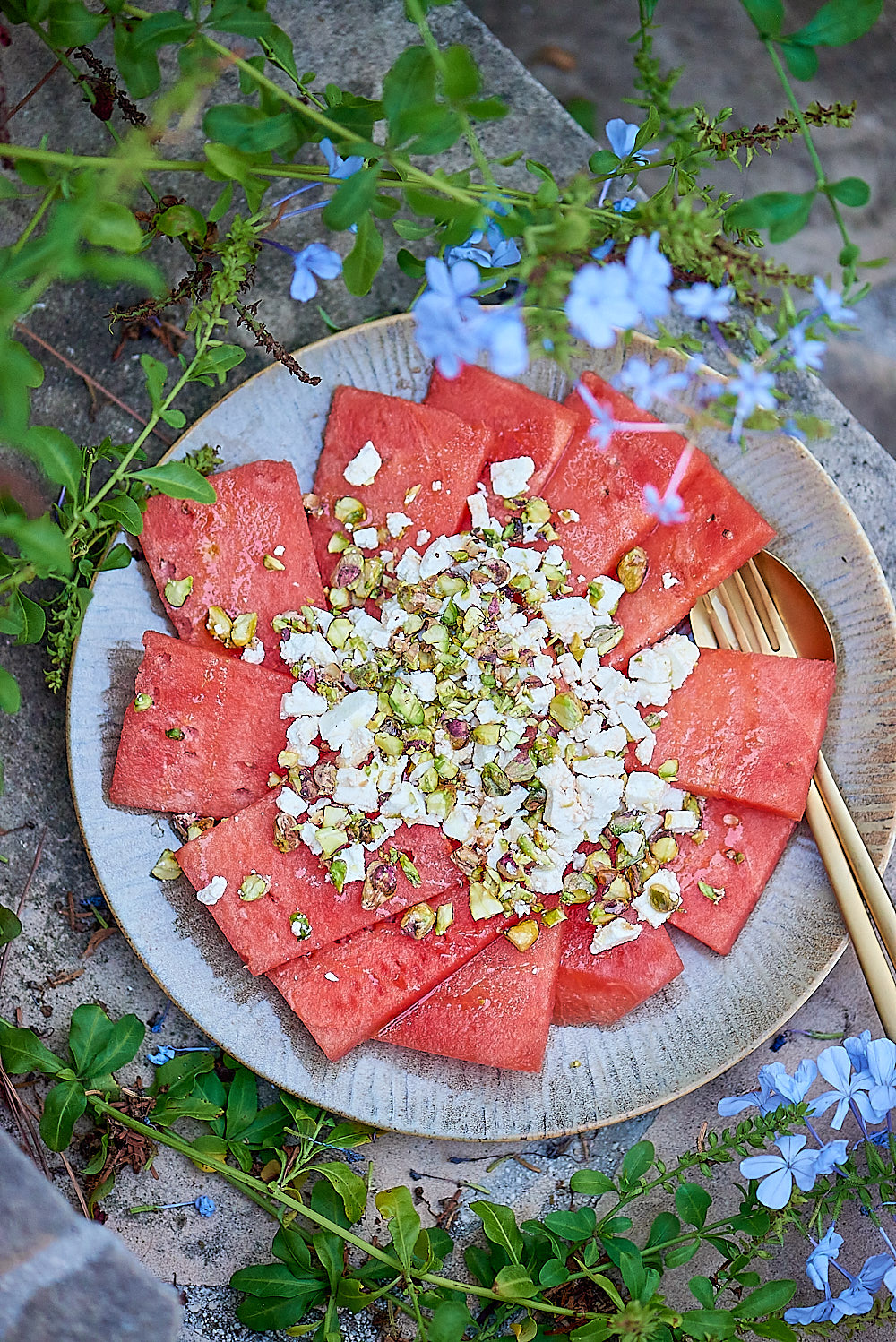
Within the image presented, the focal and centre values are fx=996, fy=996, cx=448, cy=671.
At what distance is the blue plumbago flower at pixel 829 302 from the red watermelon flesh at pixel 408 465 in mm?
697

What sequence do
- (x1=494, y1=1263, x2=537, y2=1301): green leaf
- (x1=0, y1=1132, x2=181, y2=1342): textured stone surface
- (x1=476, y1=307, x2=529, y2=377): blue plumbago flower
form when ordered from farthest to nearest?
(x1=494, y1=1263, x2=537, y2=1301): green leaf < (x1=0, y1=1132, x2=181, y2=1342): textured stone surface < (x1=476, y1=307, x2=529, y2=377): blue plumbago flower

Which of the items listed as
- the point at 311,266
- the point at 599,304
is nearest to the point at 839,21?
the point at 599,304

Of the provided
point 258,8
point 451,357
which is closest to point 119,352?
point 258,8

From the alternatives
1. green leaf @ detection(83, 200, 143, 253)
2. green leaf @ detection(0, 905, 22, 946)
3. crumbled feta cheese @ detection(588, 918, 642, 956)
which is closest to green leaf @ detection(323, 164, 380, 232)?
green leaf @ detection(83, 200, 143, 253)

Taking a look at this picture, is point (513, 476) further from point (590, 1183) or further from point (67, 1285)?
point (67, 1285)

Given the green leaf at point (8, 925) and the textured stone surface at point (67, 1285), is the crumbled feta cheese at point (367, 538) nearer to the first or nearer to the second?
the green leaf at point (8, 925)

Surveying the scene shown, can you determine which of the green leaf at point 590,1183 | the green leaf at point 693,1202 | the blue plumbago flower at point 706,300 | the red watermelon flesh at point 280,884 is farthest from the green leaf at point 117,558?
the green leaf at point 693,1202

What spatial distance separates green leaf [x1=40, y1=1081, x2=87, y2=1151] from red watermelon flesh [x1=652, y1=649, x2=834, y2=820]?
1.01 metres

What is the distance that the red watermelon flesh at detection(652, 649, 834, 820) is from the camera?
1520 mm

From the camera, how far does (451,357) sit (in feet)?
2.99

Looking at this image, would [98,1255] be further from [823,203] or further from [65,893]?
[823,203]

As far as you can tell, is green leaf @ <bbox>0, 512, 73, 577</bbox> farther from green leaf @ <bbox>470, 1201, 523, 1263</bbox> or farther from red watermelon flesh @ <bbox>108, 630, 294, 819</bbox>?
green leaf @ <bbox>470, 1201, 523, 1263</bbox>

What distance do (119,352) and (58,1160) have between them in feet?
4.59

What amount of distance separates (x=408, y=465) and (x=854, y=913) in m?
0.98
